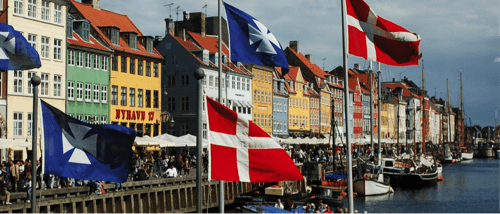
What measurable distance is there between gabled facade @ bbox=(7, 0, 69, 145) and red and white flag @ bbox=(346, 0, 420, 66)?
3342cm

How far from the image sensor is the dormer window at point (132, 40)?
62875mm

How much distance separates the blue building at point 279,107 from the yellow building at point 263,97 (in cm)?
176

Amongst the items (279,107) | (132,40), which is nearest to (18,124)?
(132,40)

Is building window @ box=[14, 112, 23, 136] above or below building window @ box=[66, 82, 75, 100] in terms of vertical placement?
below

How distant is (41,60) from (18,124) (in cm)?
490

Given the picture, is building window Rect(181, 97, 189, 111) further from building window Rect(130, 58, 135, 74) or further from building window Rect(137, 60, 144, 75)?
building window Rect(130, 58, 135, 74)

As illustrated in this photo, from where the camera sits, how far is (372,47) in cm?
1661

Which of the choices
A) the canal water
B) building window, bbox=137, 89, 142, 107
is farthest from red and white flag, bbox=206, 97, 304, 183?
building window, bbox=137, 89, 142, 107

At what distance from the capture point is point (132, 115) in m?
61.7

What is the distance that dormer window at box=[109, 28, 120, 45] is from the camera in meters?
60.1

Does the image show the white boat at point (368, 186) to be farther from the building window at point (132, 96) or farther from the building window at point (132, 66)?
the building window at point (132, 66)

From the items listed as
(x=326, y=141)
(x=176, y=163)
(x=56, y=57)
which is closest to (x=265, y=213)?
(x=176, y=163)

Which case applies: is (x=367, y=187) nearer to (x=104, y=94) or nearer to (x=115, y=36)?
(x=104, y=94)

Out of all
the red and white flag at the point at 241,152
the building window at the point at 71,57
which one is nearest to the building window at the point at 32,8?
the building window at the point at 71,57
